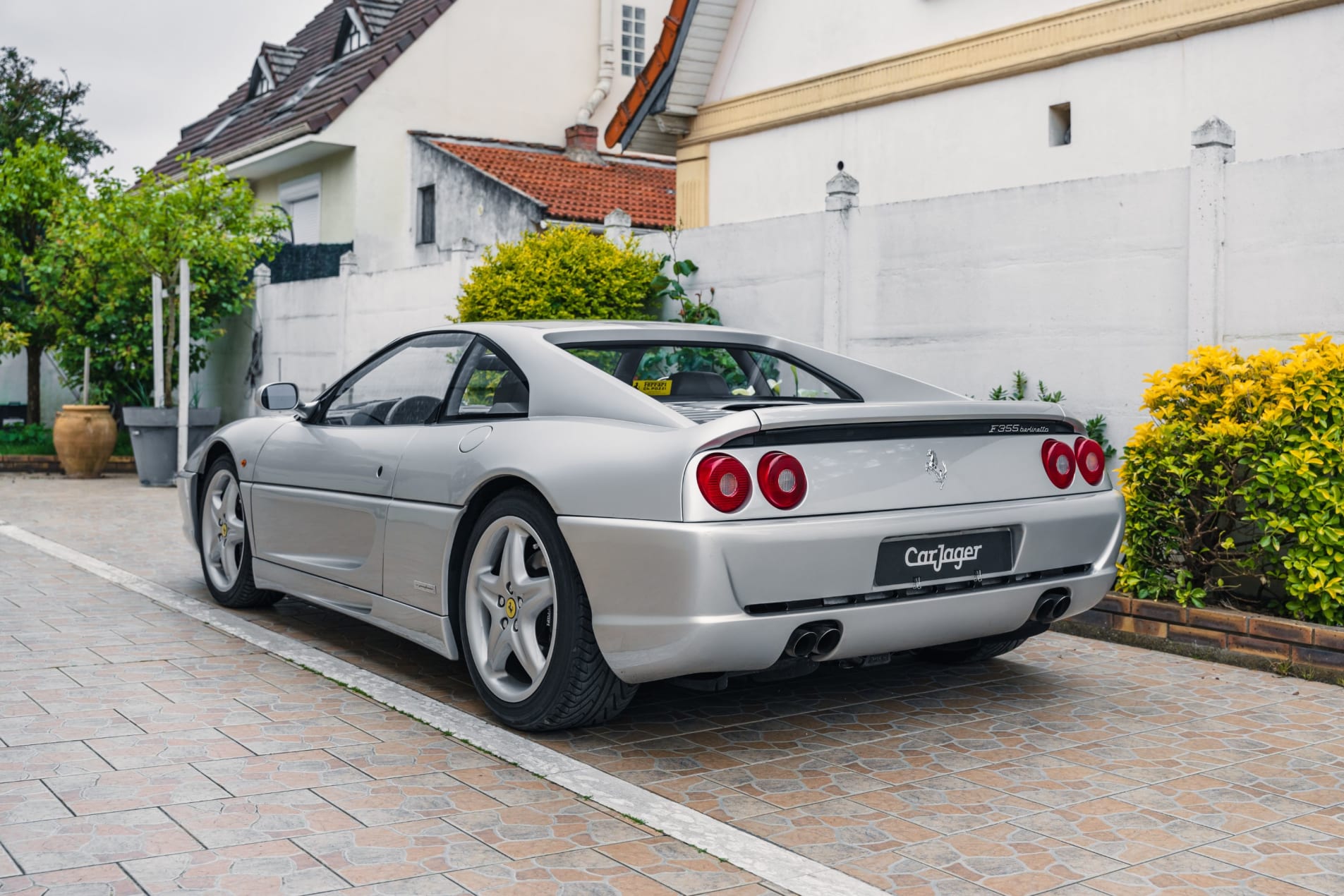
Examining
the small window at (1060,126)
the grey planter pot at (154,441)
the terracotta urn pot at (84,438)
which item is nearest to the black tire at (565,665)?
the small window at (1060,126)

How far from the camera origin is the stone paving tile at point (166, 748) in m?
4.10

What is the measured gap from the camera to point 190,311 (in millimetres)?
16703

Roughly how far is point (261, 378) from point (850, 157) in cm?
808

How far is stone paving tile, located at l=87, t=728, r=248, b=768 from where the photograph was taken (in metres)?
4.10

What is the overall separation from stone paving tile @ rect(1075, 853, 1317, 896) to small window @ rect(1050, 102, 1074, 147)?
31.8ft

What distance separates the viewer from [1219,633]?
589 cm

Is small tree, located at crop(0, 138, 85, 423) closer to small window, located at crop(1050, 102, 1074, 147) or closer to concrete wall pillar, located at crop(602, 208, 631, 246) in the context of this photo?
concrete wall pillar, located at crop(602, 208, 631, 246)

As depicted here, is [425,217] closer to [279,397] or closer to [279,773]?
[279,397]

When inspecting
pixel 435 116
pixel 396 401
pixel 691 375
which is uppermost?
pixel 435 116

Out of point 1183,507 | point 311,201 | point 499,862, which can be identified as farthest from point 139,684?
point 311,201

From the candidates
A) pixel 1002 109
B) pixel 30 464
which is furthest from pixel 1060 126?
pixel 30 464

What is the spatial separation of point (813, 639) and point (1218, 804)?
1255 mm

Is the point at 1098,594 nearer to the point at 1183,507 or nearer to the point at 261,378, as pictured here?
the point at 1183,507

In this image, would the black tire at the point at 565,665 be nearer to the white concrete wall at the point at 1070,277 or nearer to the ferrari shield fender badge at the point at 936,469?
the ferrari shield fender badge at the point at 936,469
